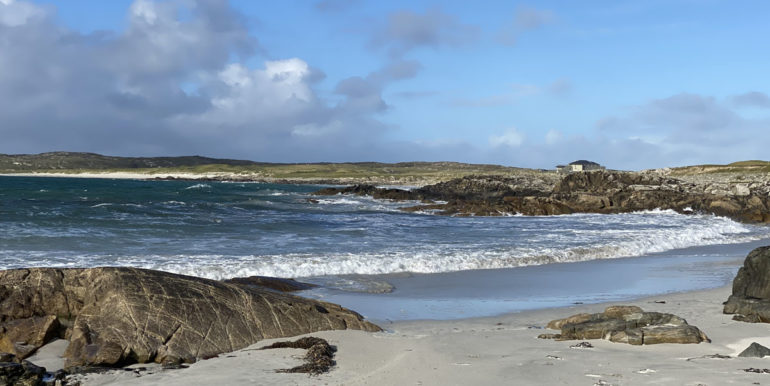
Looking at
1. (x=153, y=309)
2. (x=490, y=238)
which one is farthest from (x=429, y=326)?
(x=490, y=238)

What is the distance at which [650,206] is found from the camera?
38.5 meters

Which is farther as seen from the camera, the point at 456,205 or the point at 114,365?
the point at 456,205

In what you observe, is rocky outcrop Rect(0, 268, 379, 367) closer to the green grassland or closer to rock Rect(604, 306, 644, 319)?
rock Rect(604, 306, 644, 319)

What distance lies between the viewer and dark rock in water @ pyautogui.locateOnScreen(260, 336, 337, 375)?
6.10 m

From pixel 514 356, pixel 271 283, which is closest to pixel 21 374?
pixel 514 356

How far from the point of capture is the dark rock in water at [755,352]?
6.18 meters

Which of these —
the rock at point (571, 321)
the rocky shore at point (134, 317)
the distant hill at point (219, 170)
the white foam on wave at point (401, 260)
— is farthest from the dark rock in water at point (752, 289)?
the distant hill at point (219, 170)

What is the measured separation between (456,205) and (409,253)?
21.9 m

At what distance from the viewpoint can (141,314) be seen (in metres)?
6.86

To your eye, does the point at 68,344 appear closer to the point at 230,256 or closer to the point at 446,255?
the point at 230,256

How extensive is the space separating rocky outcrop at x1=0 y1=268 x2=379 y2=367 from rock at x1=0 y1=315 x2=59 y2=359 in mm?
10

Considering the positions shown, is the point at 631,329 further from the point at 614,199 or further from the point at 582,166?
the point at 582,166

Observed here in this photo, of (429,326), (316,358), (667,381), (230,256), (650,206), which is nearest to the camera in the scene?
(667,381)

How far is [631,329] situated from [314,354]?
3.38 meters
